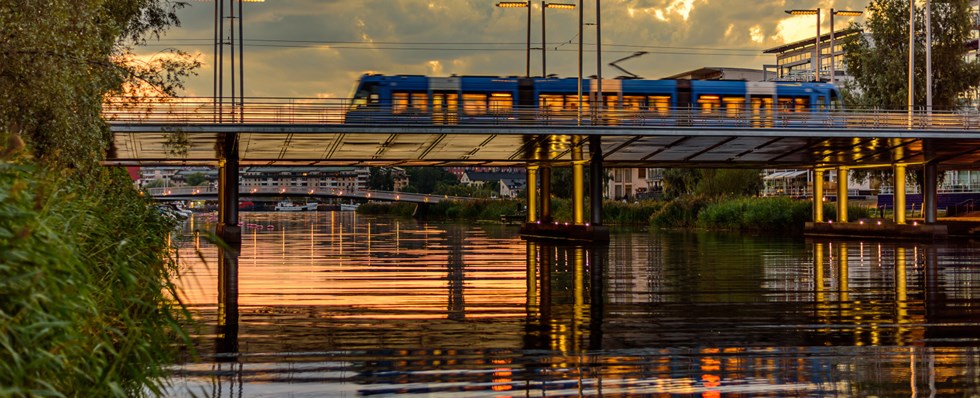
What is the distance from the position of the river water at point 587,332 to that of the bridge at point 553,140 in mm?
10473

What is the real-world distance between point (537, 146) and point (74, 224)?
38288mm

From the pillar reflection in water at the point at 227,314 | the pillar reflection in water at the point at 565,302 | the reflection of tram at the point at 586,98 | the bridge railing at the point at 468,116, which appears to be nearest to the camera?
the pillar reflection in water at the point at 227,314

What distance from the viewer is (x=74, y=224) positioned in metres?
8.98

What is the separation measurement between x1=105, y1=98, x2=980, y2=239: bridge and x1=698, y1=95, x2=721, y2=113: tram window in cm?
40

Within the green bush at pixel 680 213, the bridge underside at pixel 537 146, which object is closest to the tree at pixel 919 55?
the bridge underside at pixel 537 146

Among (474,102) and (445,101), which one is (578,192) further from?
(445,101)

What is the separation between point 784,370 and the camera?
12102 mm

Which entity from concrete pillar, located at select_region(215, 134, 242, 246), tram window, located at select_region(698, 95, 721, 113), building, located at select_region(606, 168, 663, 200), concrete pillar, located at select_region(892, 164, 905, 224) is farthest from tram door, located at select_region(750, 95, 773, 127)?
building, located at select_region(606, 168, 663, 200)

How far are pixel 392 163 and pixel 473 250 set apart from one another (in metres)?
16.8

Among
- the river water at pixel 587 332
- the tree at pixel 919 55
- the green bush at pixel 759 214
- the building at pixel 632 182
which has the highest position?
the tree at pixel 919 55

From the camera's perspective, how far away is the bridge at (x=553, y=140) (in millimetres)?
39906

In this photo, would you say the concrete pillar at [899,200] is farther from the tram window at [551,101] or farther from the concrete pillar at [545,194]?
the tram window at [551,101]

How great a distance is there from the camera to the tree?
64.0 m

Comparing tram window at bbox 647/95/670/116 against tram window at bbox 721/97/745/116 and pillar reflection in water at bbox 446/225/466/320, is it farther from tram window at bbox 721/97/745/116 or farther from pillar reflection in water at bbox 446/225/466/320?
pillar reflection in water at bbox 446/225/466/320
